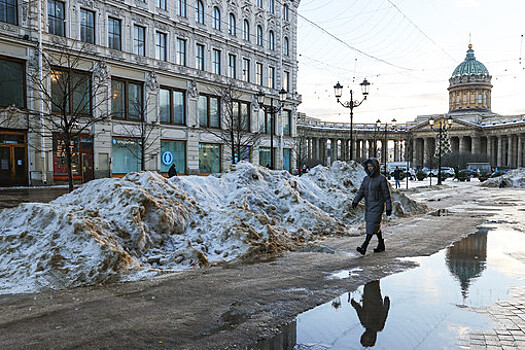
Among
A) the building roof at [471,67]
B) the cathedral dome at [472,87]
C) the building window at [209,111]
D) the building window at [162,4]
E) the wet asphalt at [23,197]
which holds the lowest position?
the wet asphalt at [23,197]

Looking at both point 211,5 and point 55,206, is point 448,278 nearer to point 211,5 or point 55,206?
point 55,206

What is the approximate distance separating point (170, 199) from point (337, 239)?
4.23m

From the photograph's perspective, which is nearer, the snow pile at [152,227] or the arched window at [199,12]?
the snow pile at [152,227]

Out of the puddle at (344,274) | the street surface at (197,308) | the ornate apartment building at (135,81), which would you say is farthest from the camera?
the ornate apartment building at (135,81)

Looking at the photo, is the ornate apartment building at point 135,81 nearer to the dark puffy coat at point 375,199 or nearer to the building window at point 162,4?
the building window at point 162,4

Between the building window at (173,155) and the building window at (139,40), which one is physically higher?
the building window at (139,40)

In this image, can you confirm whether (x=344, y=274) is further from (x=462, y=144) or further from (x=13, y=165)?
(x=462, y=144)

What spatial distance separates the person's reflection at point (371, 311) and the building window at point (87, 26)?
94.9 feet

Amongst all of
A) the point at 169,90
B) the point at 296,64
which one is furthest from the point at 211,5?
the point at 296,64

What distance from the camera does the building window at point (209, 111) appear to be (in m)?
37.6

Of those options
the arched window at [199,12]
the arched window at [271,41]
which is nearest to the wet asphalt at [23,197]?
the arched window at [199,12]

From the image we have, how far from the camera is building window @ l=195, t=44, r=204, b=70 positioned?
3722 cm

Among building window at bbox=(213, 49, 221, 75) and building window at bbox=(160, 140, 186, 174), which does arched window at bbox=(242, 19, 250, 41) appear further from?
building window at bbox=(160, 140, 186, 174)

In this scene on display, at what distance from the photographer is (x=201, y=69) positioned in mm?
37781
